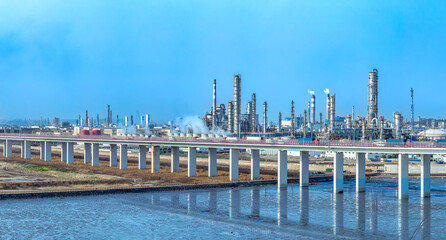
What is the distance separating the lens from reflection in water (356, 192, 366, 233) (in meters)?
47.3

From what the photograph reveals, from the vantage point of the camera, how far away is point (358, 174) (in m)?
67.2

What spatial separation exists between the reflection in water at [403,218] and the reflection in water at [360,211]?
2998 millimetres

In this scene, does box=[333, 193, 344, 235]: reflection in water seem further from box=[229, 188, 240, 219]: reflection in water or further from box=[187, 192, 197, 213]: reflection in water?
box=[187, 192, 197, 213]: reflection in water

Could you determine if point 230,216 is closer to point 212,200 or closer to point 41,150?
point 212,200

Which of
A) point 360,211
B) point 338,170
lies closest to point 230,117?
point 338,170

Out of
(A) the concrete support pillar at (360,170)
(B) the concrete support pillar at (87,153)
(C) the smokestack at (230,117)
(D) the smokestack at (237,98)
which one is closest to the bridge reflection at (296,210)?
(A) the concrete support pillar at (360,170)

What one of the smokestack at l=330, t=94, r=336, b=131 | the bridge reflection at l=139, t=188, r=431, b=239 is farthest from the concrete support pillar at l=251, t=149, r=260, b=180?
the smokestack at l=330, t=94, r=336, b=131

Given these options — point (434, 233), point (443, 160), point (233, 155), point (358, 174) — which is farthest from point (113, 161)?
point (434, 233)

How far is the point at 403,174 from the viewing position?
5953 cm

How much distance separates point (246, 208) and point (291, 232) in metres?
12.2

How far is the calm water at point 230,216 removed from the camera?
4478 cm

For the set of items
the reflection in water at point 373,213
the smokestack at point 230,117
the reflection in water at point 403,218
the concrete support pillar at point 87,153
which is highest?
the smokestack at point 230,117

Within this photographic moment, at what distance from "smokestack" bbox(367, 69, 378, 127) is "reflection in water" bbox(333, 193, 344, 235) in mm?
79827

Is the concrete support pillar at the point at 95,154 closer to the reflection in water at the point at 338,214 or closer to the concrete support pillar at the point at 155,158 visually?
the concrete support pillar at the point at 155,158
